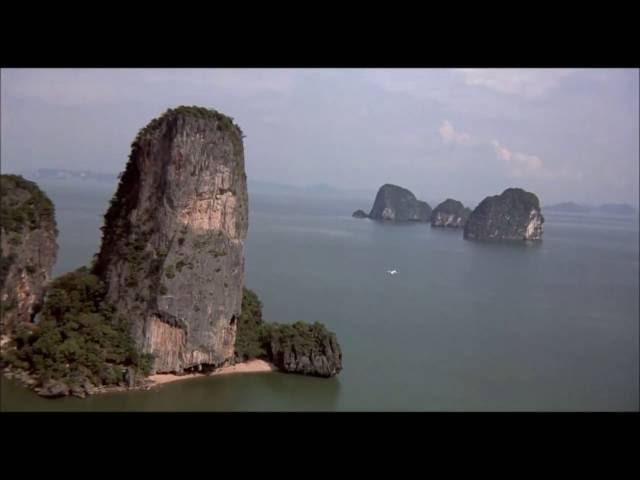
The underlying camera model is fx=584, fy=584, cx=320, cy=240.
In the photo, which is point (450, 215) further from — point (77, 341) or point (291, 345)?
point (77, 341)

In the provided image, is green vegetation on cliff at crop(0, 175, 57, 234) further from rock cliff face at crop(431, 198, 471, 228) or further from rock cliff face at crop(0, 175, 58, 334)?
rock cliff face at crop(431, 198, 471, 228)

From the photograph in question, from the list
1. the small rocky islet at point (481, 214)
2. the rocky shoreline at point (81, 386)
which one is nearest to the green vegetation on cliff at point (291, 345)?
the rocky shoreline at point (81, 386)

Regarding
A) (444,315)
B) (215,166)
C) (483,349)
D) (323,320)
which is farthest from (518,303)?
(215,166)

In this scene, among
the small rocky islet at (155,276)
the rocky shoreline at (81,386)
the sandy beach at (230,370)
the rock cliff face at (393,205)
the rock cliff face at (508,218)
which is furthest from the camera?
the rock cliff face at (393,205)

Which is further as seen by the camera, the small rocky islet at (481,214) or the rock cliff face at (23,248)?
the small rocky islet at (481,214)

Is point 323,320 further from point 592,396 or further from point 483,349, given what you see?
point 592,396

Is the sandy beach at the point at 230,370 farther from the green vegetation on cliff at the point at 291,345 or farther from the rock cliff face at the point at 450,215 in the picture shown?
the rock cliff face at the point at 450,215

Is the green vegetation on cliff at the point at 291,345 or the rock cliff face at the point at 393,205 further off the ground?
the rock cliff face at the point at 393,205
